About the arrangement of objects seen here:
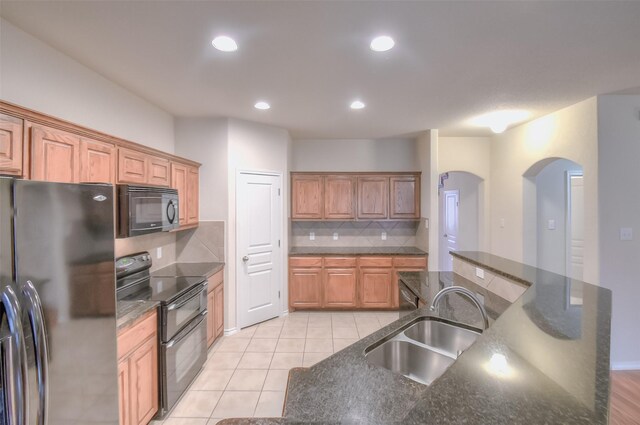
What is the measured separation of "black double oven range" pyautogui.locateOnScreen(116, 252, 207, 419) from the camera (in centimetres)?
214

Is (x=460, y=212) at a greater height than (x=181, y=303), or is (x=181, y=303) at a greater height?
(x=460, y=212)

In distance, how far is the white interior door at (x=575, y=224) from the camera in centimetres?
426

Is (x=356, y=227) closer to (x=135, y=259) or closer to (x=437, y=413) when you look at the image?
(x=135, y=259)

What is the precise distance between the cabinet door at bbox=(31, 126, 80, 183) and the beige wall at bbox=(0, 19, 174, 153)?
1.42 ft

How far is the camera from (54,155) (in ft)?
5.41

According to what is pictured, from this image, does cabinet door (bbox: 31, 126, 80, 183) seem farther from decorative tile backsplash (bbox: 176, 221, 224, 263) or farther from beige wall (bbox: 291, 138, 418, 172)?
beige wall (bbox: 291, 138, 418, 172)

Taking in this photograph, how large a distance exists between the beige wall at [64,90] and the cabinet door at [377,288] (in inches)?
133

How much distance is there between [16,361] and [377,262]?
3.86 m

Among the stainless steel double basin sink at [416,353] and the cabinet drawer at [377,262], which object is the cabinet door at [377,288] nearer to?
the cabinet drawer at [377,262]

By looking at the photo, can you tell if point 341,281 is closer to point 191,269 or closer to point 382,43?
point 191,269

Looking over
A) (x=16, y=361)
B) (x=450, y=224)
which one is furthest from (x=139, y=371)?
(x=450, y=224)

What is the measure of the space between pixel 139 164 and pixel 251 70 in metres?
1.23

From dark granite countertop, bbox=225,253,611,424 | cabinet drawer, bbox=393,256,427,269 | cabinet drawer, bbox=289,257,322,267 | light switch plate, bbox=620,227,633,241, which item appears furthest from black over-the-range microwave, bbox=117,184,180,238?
light switch plate, bbox=620,227,633,241

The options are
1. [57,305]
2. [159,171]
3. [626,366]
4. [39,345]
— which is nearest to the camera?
[39,345]
